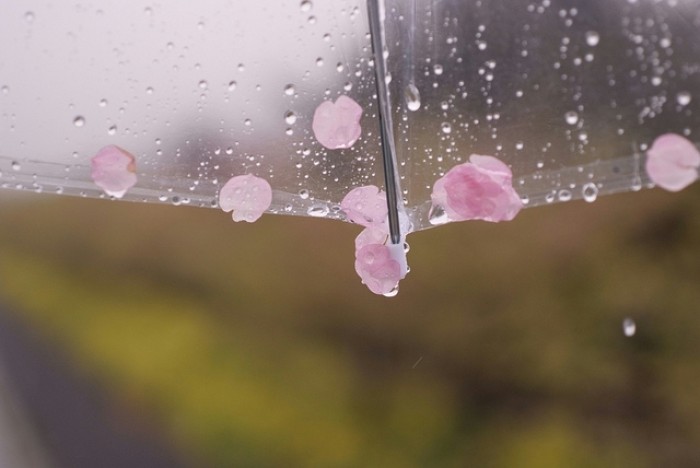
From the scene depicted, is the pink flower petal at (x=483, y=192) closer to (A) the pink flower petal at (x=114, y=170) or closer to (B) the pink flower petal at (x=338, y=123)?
(B) the pink flower petal at (x=338, y=123)

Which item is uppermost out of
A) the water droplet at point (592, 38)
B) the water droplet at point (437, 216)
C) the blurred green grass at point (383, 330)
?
the water droplet at point (592, 38)

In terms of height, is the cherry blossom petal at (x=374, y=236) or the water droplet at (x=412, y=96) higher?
the water droplet at (x=412, y=96)

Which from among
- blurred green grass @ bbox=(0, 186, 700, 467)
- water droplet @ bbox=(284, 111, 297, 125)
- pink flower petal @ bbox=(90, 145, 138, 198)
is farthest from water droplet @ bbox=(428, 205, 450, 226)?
blurred green grass @ bbox=(0, 186, 700, 467)

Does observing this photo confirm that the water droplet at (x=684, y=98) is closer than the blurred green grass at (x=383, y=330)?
Yes

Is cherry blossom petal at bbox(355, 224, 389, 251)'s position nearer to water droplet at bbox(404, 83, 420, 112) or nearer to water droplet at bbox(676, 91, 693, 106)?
water droplet at bbox(404, 83, 420, 112)

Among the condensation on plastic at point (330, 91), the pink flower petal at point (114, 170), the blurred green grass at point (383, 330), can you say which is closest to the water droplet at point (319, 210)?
the condensation on plastic at point (330, 91)

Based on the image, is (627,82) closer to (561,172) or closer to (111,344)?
(561,172)
